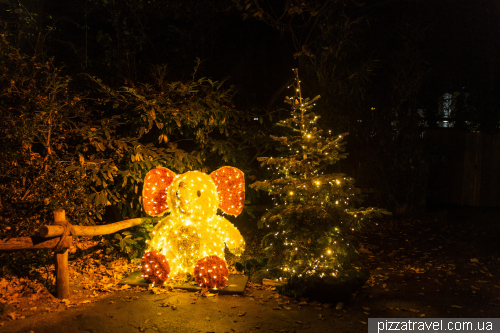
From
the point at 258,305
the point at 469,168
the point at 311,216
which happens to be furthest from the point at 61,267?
the point at 469,168

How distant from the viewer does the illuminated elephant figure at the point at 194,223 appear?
5.46m

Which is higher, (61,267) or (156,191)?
(156,191)

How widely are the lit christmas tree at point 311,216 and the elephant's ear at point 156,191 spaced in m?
1.35

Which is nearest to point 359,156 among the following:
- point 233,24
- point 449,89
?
point 233,24

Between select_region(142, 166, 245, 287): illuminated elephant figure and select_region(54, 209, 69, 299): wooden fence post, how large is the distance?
3.19 feet

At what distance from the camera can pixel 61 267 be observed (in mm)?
5113

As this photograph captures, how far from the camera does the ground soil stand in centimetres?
451

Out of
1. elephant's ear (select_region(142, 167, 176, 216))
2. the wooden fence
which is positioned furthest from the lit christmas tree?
the wooden fence

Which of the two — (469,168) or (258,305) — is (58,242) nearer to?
(258,305)

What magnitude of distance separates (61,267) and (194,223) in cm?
172

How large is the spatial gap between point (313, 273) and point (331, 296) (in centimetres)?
38

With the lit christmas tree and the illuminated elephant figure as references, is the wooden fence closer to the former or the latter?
the lit christmas tree

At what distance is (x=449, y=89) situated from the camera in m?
15.9

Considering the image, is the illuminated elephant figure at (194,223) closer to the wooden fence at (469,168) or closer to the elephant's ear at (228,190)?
the elephant's ear at (228,190)
